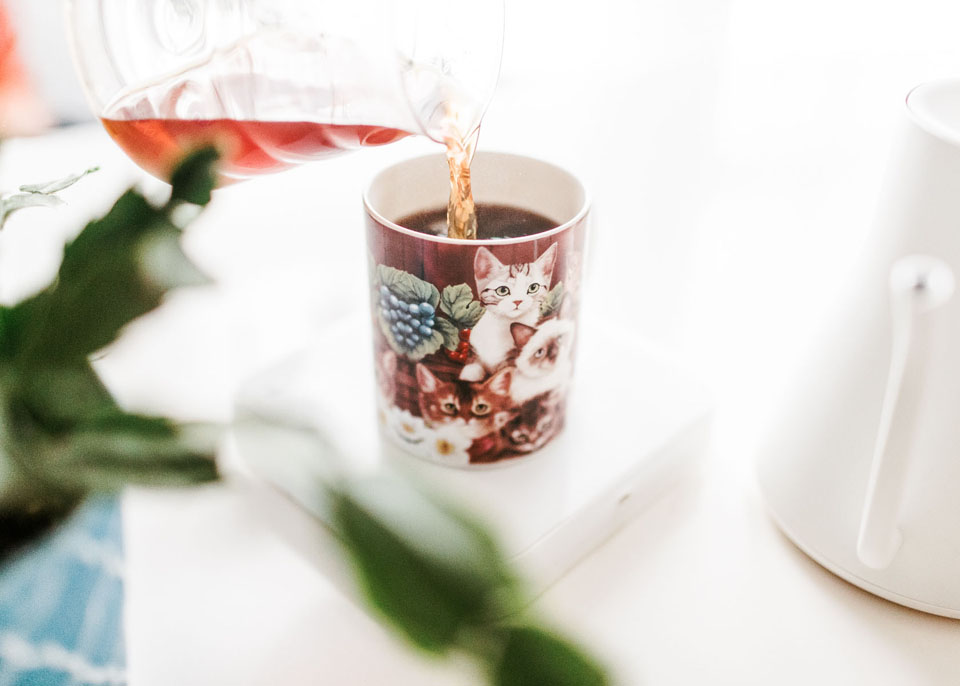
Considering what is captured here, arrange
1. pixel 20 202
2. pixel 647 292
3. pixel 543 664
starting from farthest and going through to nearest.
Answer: pixel 647 292
pixel 20 202
pixel 543 664

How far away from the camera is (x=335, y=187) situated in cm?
81

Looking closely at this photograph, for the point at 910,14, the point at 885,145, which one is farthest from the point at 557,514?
the point at 910,14

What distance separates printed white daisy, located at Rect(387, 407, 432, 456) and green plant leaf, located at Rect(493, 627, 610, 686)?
33 centimetres

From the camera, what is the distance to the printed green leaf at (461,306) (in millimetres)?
396

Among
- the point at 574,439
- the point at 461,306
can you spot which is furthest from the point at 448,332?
the point at 574,439

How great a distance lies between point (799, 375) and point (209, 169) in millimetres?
346

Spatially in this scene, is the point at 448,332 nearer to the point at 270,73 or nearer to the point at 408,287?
the point at 408,287

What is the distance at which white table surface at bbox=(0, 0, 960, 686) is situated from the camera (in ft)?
1.32

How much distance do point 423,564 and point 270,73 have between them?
30 centimetres

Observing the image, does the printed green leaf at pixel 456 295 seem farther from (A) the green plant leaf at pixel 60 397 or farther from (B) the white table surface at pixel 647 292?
(A) the green plant leaf at pixel 60 397

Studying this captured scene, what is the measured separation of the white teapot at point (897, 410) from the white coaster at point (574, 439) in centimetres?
7

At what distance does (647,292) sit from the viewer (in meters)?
0.68

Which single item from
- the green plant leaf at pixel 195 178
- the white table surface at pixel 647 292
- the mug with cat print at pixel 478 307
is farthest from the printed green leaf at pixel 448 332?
the green plant leaf at pixel 195 178

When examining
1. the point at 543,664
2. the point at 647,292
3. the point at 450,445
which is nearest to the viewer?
the point at 543,664
